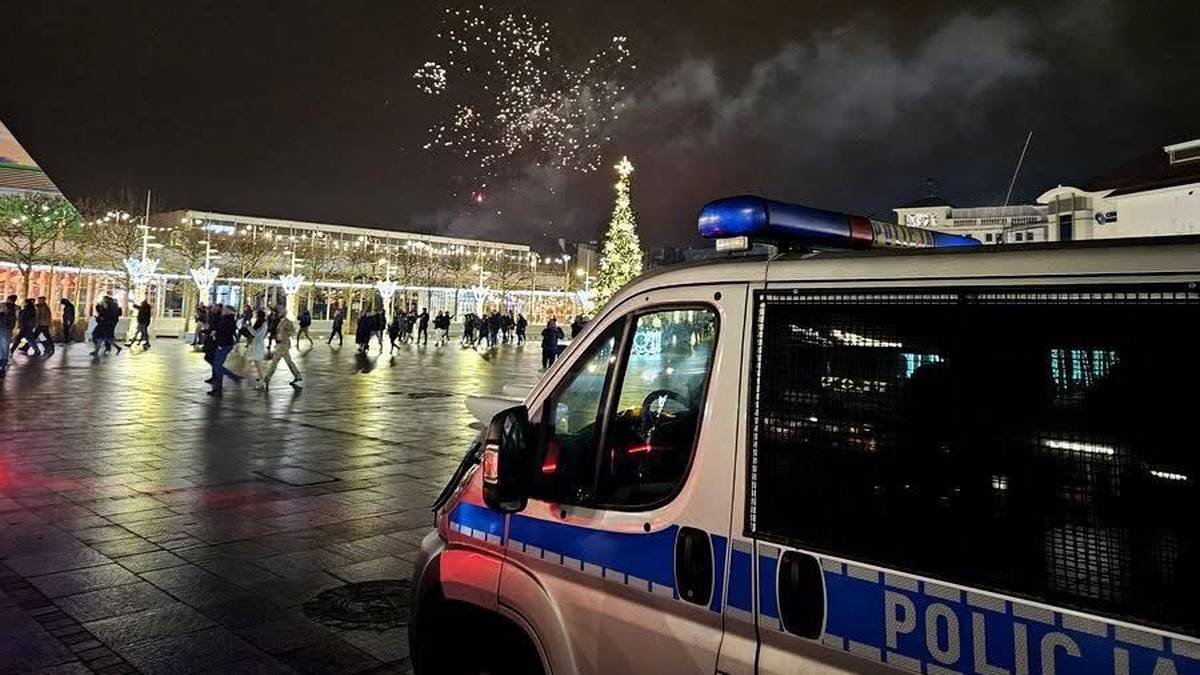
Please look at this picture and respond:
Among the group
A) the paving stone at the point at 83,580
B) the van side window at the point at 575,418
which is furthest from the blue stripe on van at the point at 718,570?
the paving stone at the point at 83,580

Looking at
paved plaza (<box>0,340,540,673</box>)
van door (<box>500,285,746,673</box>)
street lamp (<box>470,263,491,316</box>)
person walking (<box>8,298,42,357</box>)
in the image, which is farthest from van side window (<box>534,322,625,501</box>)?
street lamp (<box>470,263,491,316</box>)

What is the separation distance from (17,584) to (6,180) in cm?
3305

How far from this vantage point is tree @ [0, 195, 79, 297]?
101 feet

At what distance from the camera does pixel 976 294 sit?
1.77m

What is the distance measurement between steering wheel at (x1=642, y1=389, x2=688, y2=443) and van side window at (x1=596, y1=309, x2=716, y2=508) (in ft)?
0.04

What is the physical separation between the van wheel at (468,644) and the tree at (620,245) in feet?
76.8

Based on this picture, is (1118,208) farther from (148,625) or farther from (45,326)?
(45,326)

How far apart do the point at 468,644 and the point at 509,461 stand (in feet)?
2.72

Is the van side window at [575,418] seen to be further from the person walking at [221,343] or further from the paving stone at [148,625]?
the person walking at [221,343]

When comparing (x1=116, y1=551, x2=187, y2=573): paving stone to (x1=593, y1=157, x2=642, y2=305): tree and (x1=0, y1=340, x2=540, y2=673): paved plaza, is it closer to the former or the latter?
(x1=0, y1=340, x2=540, y2=673): paved plaza

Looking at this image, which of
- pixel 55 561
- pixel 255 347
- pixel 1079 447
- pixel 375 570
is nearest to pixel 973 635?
pixel 1079 447

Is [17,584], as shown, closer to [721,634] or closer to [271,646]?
[271,646]

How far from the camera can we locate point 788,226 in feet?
8.17

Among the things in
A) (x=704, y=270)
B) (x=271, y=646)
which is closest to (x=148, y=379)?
(x=271, y=646)
